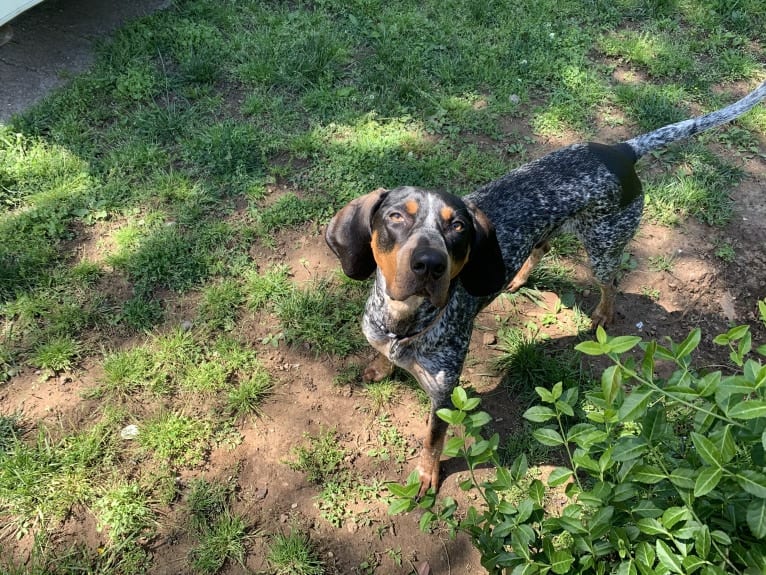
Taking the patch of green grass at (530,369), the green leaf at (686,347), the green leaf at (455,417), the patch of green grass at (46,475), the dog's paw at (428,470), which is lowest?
the patch of green grass at (530,369)

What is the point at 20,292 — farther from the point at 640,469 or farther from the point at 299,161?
the point at 640,469

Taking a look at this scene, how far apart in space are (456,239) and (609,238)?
1.47 metres

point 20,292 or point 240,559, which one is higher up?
point 20,292

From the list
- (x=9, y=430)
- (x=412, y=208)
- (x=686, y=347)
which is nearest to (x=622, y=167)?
(x=412, y=208)

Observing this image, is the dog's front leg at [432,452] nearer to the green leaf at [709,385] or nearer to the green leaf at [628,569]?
the green leaf at [628,569]

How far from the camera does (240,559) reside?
10.4 ft

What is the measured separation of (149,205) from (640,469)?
4211mm

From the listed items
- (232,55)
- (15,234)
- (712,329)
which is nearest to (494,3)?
(232,55)

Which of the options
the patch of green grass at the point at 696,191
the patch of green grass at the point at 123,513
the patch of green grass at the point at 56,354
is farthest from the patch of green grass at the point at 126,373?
the patch of green grass at the point at 696,191

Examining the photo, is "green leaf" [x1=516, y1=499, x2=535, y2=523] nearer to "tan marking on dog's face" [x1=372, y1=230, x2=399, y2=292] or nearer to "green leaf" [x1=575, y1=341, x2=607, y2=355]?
"green leaf" [x1=575, y1=341, x2=607, y2=355]

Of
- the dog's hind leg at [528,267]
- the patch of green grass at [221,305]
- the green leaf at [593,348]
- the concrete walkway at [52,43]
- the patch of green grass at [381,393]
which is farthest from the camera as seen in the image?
the concrete walkway at [52,43]

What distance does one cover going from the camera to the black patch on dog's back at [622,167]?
358cm

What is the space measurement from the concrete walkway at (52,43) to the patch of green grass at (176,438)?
329 cm

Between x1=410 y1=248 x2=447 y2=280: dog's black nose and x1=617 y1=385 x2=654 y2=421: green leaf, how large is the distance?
1.21m
